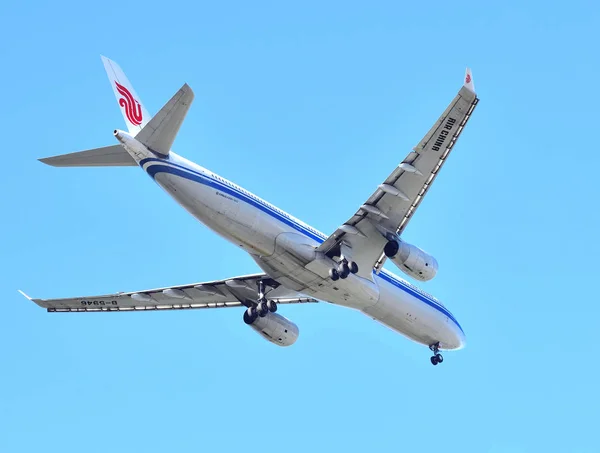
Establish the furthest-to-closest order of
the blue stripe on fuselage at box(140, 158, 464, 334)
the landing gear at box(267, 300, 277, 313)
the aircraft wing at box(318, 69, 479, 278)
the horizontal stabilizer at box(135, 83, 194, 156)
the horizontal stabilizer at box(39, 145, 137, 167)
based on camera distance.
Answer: the landing gear at box(267, 300, 277, 313), the blue stripe on fuselage at box(140, 158, 464, 334), the aircraft wing at box(318, 69, 479, 278), the horizontal stabilizer at box(39, 145, 137, 167), the horizontal stabilizer at box(135, 83, 194, 156)

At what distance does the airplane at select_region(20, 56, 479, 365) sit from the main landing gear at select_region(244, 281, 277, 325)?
5cm

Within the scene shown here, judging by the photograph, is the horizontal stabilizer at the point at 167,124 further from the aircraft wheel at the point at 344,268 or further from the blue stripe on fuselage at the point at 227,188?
the aircraft wheel at the point at 344,268

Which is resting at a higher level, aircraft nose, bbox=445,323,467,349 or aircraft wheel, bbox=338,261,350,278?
aircraft nose, bbox=445,323,467,349

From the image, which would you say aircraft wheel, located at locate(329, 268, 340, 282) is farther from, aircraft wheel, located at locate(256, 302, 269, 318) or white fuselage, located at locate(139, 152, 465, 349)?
aircraft wheel, located at locate(256, 302, 269, 318)

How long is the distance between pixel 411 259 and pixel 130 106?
11298 mm

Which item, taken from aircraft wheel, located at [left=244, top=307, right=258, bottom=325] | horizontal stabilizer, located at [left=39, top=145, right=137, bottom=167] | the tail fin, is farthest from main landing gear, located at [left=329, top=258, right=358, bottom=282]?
the tail fin

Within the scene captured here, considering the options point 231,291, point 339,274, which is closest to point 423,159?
point 339,274

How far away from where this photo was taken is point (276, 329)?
41.2 metres

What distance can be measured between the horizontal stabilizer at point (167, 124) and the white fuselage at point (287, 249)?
1.61 feet

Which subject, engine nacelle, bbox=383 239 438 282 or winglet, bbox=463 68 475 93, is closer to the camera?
winglet, bbox=463 68 475 93

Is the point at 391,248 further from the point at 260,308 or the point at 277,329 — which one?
the point at 277,329

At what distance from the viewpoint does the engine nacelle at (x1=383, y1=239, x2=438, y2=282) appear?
117 ft

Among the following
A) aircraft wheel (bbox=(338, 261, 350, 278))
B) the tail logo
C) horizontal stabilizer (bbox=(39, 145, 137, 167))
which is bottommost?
horizontal stabilizer (bbox=(39, 145, 137, 167))

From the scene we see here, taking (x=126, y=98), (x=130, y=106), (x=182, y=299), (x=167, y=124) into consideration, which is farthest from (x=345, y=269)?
(x=126, y=98)
